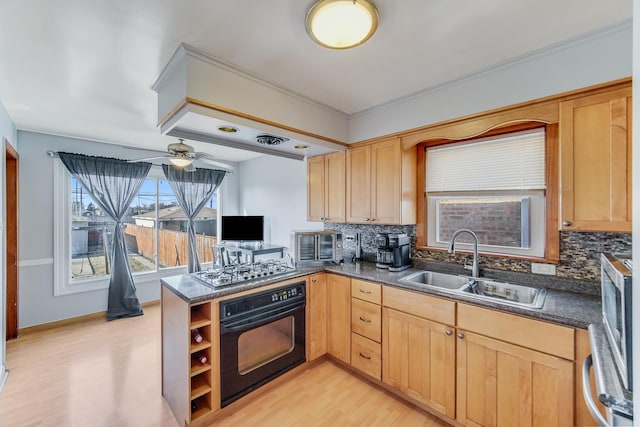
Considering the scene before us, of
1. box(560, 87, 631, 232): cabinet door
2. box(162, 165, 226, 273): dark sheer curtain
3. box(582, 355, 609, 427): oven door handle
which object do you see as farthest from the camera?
box(162, 165, 226, 273): dark sheer curtain

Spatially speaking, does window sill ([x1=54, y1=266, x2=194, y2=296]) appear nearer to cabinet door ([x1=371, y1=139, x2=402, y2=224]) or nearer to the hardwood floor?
the hardwood floor

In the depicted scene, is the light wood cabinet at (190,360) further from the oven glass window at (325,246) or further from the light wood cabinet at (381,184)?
the light wood cabinet at (381,184)

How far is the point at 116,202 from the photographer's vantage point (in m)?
3.89

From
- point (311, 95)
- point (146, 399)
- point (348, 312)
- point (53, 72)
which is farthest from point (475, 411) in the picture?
point (53, 72)

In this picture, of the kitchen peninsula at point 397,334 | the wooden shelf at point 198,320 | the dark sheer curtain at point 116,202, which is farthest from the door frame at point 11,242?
the wooden shelf at point 198,320

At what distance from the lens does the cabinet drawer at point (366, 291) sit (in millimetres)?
2213

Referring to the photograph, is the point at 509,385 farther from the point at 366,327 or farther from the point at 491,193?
the point at 491,193

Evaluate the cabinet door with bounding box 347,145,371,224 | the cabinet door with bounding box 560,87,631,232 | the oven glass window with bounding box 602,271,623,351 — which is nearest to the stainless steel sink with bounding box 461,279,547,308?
the cabinet door with bounding box 560,87,631,232

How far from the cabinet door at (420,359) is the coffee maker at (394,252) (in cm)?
46

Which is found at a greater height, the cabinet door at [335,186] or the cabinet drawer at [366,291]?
the cabinet door at [335,186]

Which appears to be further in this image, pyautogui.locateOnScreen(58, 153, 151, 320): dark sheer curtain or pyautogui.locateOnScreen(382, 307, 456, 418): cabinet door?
pyautogui.locateOnScreen(58, 153, 151, 320): dark sheer curtain

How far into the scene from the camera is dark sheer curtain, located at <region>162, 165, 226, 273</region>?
14.7ft

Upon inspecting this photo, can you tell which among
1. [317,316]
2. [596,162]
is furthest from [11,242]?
[596,162]

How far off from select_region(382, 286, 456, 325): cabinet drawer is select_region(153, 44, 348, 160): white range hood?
4.99ft
